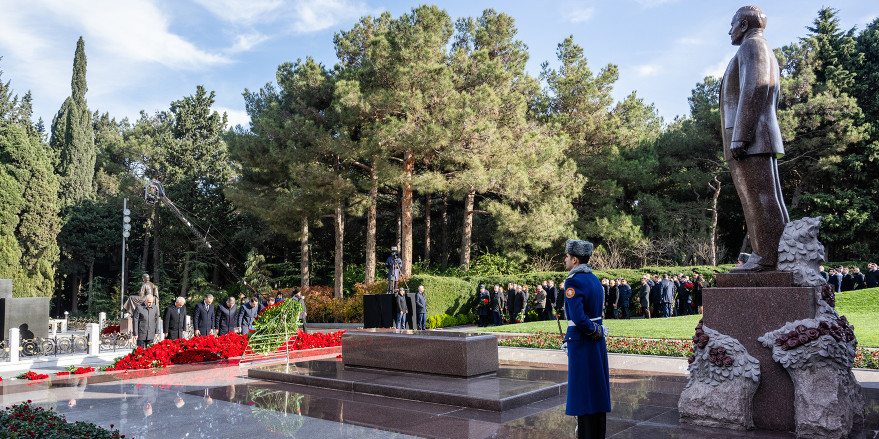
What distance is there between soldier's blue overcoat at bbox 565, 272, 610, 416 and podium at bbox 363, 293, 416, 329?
1234 cm

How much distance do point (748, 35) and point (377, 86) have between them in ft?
65.7

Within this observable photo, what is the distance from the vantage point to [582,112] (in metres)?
31.6

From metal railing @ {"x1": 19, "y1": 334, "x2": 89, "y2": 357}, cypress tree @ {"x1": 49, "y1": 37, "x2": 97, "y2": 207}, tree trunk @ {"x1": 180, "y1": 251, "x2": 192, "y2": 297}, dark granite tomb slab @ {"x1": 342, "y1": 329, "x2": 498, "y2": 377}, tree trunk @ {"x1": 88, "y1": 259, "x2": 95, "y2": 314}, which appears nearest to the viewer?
dark granite tomb slab @ {"x1": 342, "y1": 329, "x2": 498, "y2": 377}

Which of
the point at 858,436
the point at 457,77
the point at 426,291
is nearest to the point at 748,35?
the point at 858,436

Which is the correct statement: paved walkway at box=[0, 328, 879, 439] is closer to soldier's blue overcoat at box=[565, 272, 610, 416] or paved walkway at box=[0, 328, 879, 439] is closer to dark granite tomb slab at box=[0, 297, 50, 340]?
soldier's blue overcoat at box=[565, 272, 610, 416]

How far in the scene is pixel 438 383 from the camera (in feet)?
26.3

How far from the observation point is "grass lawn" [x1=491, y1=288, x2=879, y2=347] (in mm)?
12602

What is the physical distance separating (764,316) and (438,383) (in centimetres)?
421

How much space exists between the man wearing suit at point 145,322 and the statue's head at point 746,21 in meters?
12.5

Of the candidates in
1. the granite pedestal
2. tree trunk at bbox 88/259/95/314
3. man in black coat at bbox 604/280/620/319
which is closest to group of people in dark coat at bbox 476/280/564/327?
man in black coat at bbox 604/280/620/319

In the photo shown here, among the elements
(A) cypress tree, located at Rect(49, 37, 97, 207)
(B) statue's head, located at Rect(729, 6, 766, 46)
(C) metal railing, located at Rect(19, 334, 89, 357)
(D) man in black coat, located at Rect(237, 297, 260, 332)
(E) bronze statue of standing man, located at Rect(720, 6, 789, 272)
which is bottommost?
(C) metal railing, located at Rect(19, 334, 89, 357)

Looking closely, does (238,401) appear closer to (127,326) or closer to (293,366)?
(293,366)

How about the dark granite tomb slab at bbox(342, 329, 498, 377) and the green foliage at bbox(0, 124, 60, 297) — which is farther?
the green foliage at bbox(0, 124, 60, 297)

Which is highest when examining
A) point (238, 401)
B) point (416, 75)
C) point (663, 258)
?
point (416, 75)
